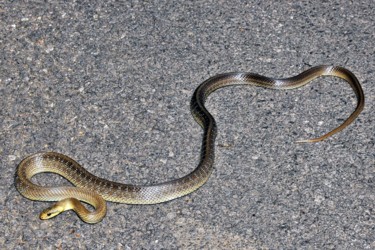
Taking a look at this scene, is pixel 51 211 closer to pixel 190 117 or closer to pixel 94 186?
pixel 94 186

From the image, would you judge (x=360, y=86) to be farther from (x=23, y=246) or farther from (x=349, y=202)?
(x=23, y=246)

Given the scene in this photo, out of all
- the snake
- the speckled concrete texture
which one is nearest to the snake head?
the snake

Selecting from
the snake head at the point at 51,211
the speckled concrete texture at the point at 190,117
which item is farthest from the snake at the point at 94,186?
the speckled concrete texture at the point at 190,117

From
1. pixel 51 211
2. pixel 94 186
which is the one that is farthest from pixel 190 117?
pixel 51 211

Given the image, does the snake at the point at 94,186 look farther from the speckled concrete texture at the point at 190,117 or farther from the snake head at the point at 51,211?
the speckled concrete texture at the point at 190,117

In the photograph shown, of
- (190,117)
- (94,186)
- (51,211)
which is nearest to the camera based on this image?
(51,211)

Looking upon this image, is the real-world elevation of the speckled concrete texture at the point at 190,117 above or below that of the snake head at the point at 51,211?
above
